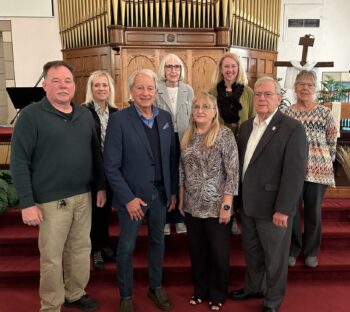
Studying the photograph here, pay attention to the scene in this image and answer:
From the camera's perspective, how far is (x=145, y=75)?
6.27 ft

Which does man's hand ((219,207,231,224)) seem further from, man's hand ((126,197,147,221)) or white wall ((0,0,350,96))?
white wall ((0,0,350,96))

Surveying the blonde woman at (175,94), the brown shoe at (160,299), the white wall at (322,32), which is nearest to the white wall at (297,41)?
the white wall at (322,32)

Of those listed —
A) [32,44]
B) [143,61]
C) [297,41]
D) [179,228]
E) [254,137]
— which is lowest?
[179,228]

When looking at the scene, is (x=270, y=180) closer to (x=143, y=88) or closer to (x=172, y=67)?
(x=143, y=88)

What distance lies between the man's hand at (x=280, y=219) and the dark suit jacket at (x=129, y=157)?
69 cm

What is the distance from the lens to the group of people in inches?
72.4

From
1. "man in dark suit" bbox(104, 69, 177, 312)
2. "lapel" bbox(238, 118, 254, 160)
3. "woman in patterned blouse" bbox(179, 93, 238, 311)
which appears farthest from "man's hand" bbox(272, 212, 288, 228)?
"man in dark suit" bbox(104, 69, 177, 312)

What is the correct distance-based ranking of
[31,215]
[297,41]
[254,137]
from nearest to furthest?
[31,215]
[254,137]
[297,41]

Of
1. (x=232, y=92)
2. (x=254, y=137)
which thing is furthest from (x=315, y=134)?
(x=232, y=92)

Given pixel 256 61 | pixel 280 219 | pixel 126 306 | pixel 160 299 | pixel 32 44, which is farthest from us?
pixel 32 44

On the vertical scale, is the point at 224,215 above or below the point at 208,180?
below

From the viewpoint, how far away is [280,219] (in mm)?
1896

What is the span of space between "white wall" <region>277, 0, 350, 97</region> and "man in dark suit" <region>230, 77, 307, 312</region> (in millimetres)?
5440

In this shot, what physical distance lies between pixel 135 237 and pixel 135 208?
22 cm
